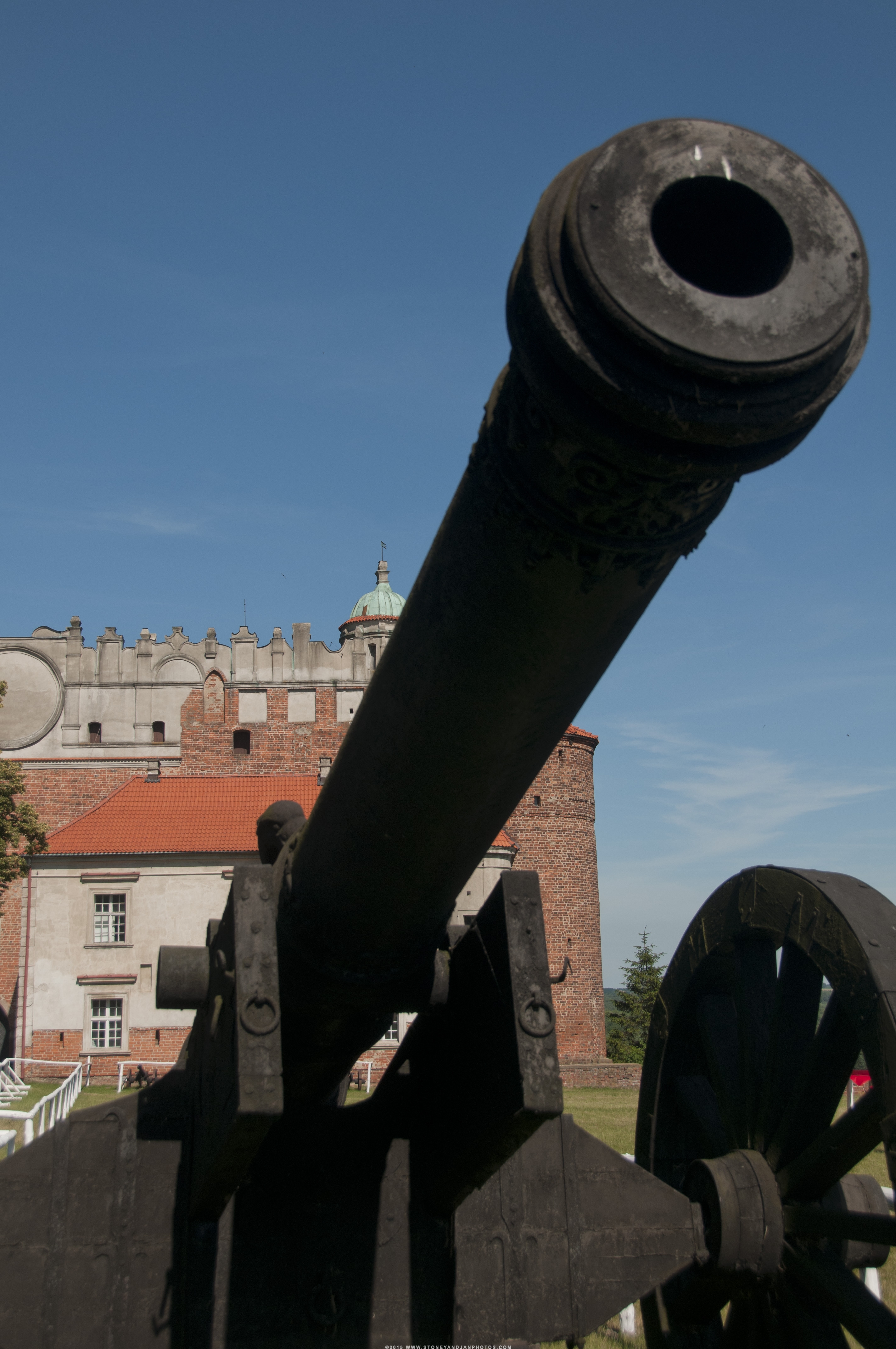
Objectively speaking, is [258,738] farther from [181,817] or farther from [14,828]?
[14,828]

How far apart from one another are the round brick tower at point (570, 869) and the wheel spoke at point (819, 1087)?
28.8 meters

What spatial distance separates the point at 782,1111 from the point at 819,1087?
0.32 metres

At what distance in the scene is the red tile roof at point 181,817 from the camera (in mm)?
26750

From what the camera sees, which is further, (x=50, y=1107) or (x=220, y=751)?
(x=220, y=751)

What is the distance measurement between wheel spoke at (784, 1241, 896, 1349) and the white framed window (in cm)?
2330

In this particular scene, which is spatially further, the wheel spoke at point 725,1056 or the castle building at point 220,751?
the castle building at point 220,751

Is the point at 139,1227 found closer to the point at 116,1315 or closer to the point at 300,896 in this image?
the point at 116,1315

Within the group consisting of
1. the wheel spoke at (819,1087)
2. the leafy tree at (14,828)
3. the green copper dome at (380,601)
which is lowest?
the wheel spoke at (819,1087)

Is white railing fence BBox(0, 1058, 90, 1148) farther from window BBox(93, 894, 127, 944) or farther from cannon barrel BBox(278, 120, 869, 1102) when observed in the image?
window BBox(93, 894, 127, 944)

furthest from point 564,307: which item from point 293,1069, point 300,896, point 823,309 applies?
point 293,1069

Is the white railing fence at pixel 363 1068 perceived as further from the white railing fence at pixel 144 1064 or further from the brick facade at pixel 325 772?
the brick facade at pixel 325 772

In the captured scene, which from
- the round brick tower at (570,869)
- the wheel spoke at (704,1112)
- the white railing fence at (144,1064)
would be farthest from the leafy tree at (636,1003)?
the wheel spoke at (704,1112)

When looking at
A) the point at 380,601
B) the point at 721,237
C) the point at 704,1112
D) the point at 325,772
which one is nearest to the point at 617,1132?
the point at 704,1112

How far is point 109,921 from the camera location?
26172 mm
